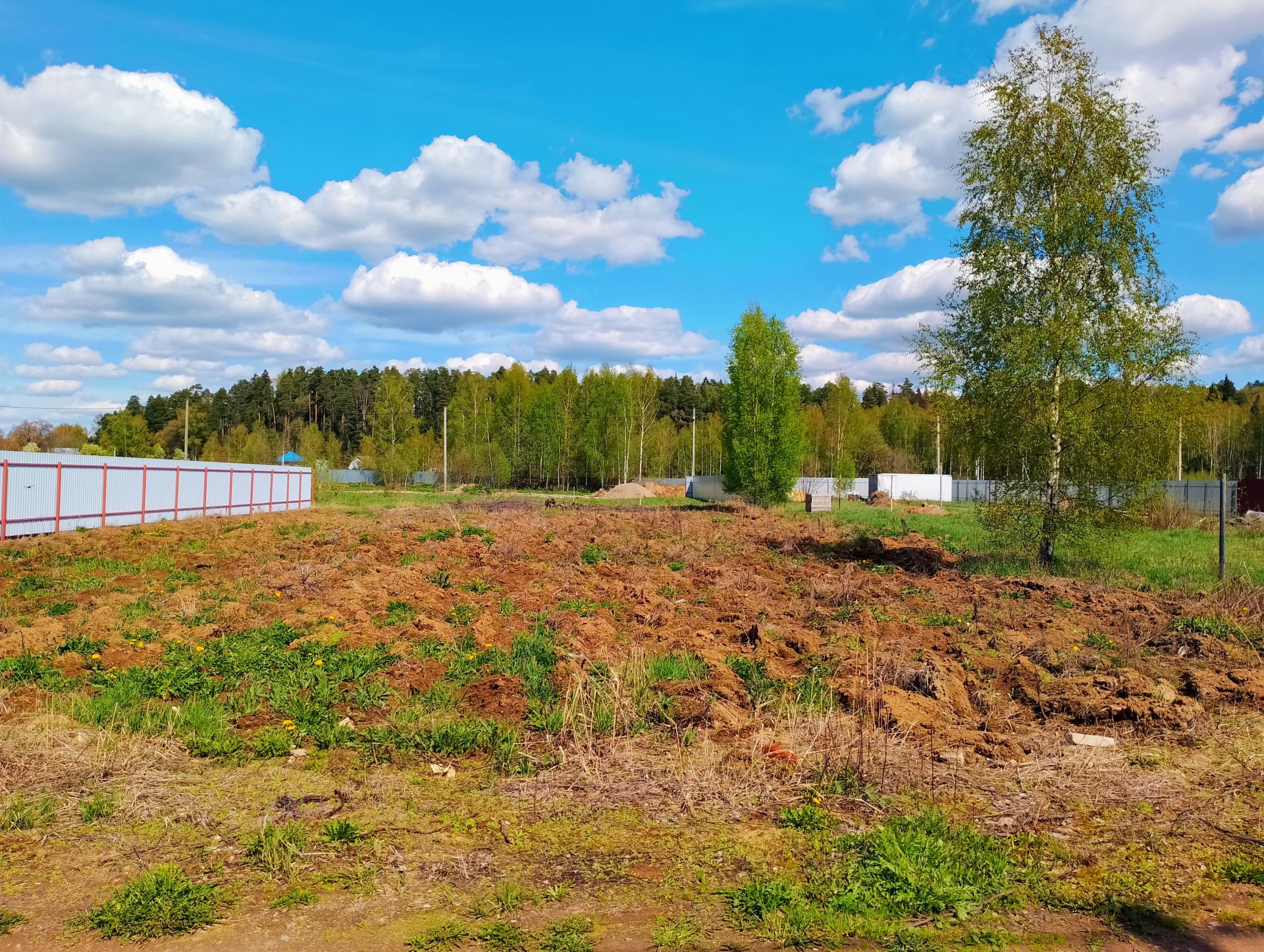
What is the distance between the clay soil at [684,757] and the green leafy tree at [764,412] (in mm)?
27787

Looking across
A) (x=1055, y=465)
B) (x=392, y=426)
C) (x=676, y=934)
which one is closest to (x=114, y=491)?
(x=1055, y=465)

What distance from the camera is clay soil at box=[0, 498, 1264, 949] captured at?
14.1ft

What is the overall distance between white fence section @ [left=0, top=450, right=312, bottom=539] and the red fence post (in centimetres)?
2

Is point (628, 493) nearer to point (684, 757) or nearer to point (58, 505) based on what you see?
point (58, 505)

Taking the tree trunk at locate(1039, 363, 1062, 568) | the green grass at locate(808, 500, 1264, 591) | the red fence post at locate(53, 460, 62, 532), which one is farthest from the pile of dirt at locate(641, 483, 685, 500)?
the tree trunk at locate(1039, 363, 1062, 568)

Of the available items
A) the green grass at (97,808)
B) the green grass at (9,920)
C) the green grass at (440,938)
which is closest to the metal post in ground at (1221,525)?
the green grass at (440,938)

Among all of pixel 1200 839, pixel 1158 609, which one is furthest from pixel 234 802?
pixel 1158 609

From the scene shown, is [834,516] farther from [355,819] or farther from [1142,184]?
[355,819]

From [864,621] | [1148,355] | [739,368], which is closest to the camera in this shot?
[864,621]

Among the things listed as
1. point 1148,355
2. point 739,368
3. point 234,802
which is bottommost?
point 234,802

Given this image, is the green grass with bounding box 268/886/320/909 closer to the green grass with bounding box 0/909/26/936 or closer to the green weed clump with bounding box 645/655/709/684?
the green grass with bounding box 0/909/26/936

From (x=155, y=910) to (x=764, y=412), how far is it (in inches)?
1538

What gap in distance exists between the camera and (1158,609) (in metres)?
11.9

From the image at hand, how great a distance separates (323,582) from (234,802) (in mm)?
8254
